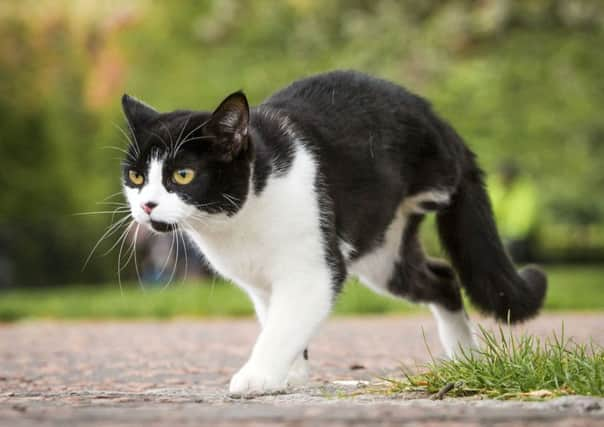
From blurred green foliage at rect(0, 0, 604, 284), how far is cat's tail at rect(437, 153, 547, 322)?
10.2 m

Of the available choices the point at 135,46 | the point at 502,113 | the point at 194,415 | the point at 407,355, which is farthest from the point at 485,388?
the point at 135,46

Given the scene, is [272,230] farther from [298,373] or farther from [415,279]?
[415,279]

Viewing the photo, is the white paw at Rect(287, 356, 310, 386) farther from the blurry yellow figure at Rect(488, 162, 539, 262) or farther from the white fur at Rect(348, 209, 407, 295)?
the blurry yellow figure at Rect(488, 162, 539, 262)

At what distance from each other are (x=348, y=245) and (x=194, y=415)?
1.53 meters

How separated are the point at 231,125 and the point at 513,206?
10201 millimetres

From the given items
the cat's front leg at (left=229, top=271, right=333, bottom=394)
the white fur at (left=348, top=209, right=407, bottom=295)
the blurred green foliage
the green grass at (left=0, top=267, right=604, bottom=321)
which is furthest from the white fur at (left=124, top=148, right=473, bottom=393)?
the blurred green foliage

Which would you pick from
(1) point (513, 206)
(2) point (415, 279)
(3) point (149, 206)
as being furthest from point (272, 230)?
(1) point (513, 206)

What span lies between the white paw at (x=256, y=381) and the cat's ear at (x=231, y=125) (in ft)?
2.99

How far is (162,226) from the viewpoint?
13.5ft

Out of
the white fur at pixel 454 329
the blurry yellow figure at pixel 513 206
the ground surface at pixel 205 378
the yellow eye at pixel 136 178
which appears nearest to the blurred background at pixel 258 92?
the blurry yellow figure at pixel 513 206

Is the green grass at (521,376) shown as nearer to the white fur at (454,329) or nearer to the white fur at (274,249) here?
the white fur at (274,249)

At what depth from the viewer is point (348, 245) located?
4.52 metres

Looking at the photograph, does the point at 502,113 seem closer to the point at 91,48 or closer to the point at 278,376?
the point at 91,48

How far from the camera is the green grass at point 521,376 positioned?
3.63 metres
